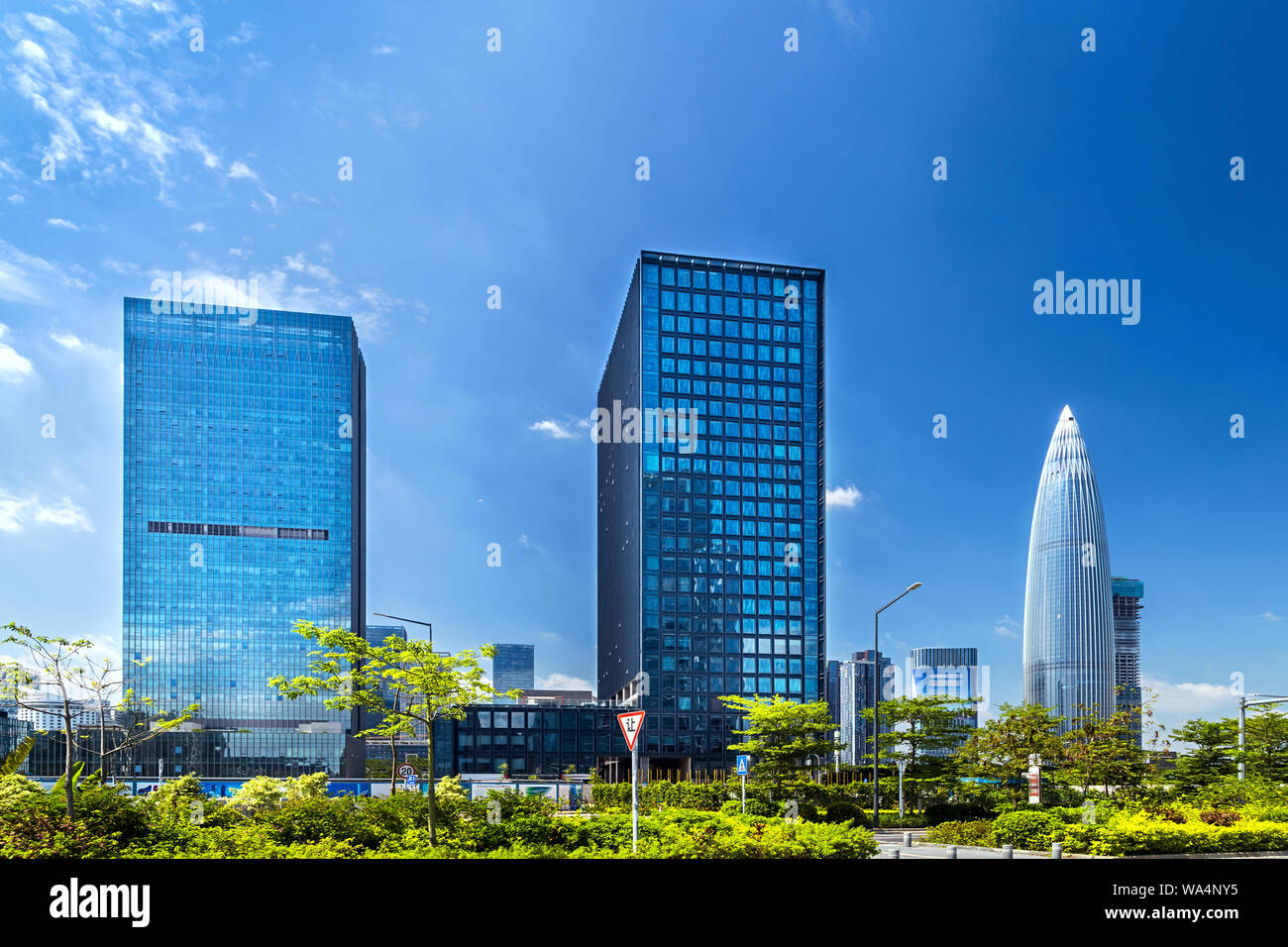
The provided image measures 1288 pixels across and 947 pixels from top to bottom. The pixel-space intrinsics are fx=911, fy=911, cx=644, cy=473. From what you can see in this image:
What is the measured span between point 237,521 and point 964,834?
150 meters

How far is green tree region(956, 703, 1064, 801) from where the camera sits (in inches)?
1797

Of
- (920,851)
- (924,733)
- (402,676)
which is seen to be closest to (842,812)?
(924,733)

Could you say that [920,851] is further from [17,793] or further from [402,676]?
[17,793]

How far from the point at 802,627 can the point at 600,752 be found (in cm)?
3489

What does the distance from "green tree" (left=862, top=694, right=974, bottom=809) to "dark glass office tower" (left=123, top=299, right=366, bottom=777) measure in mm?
128434

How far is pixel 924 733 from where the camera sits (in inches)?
1793

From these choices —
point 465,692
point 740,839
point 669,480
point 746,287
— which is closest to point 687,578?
point 669,480

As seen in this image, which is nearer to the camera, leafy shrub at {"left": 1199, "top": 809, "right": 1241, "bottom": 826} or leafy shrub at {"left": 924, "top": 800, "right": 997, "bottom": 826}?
leafy shrub at {"left": 1199, "top": 809, "right": 1241, "bottom": 826}

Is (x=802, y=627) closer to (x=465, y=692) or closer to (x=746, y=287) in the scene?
(x=746, y=287)

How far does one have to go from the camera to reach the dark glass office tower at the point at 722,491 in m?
119

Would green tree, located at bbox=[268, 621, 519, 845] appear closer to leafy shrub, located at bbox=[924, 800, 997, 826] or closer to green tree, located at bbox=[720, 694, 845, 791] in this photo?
green tree, located at bbox=[720, 694, 845, 791]

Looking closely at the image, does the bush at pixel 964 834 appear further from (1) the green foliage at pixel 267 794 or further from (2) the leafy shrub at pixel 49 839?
(2) the leafy shrub at pixel 49 839

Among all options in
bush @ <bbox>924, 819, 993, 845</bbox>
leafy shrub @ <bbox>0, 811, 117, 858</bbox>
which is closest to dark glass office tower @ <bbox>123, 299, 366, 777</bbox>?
bush @ <bbox>924, 819, 993, 845</bbox>
